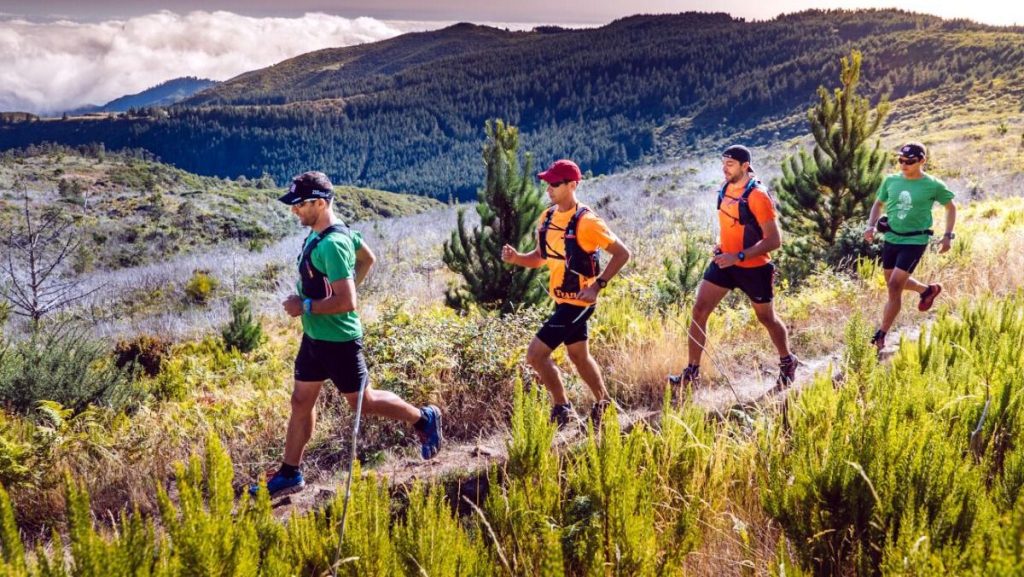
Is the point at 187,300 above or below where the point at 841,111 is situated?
below

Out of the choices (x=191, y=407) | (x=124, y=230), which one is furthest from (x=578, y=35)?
(x=191, y=407)

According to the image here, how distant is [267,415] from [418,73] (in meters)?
176

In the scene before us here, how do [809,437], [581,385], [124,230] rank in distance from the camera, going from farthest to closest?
[124,230], [581,385], [809,437]

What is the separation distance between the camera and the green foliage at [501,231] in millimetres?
8438

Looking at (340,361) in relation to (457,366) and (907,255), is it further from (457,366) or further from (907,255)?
(907,255)

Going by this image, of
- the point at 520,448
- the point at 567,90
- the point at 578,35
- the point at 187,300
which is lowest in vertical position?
the point at 187,300

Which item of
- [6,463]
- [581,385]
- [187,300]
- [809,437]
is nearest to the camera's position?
[809,437]

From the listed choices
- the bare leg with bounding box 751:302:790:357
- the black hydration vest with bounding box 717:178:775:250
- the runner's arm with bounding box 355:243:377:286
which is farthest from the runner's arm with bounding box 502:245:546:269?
the bare leg with bounding box 751:302:790:357

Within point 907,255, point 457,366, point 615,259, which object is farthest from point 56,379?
point 907,255

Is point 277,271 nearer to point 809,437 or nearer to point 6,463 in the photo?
point 6,463

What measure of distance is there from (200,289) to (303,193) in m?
24.6

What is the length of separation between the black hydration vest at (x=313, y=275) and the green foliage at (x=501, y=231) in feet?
15.7

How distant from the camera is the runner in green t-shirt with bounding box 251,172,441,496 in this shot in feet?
11.6

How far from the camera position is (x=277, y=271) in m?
28.3
